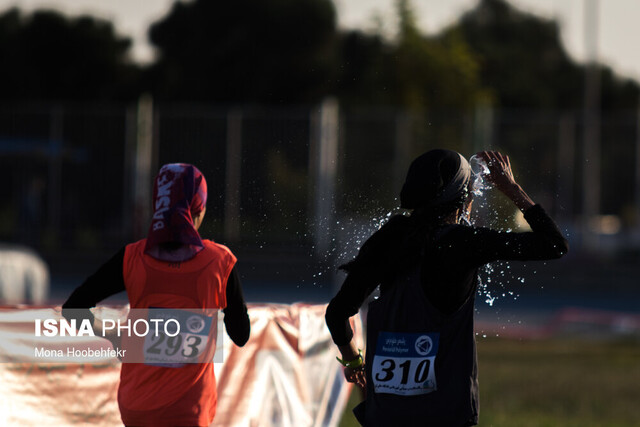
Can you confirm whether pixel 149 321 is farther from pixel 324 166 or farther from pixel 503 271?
pixel 324 166

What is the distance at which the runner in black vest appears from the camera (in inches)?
137

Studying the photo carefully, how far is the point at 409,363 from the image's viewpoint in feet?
11.6

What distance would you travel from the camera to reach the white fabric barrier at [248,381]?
191 inches

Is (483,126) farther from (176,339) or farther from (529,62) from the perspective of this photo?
(176,339)

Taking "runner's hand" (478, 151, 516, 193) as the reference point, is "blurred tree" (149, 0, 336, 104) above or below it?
above

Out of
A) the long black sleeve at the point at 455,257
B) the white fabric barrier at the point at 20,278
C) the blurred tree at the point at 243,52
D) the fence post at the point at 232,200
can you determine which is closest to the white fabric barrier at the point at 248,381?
the fence post at the point at 232,200

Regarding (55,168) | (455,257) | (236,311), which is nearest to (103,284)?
(236,311)

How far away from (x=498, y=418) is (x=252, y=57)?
34482mm

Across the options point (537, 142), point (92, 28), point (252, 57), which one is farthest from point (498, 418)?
point (92, 28)

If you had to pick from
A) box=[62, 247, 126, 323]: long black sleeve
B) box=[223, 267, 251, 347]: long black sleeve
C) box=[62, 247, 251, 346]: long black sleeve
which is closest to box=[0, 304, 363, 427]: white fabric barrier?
box=[62, 247, 251, 346]: long black sleeve

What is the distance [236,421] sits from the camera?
550 cm

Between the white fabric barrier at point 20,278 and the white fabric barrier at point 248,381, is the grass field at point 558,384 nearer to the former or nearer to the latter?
the white fabric barrier at point 248,381

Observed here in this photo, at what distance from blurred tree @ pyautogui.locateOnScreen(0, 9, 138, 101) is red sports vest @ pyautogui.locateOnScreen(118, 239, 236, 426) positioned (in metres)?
38.6

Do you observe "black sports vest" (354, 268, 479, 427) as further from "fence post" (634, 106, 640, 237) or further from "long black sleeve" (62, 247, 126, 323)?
"fence post" (634, 106, 640, 237)
